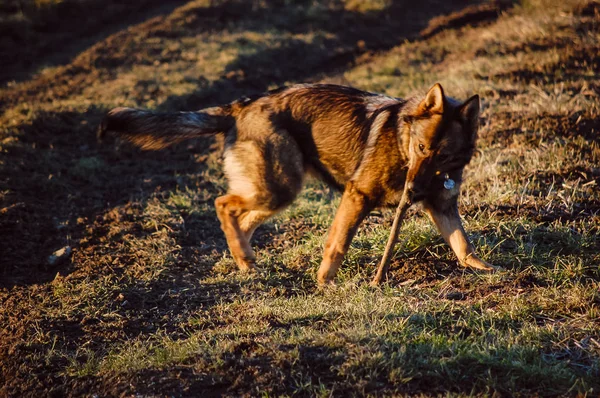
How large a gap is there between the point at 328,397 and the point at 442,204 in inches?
81.3

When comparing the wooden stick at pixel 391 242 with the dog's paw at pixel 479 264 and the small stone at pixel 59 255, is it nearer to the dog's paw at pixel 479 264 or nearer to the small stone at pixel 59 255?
the dog's paw at pixel 479 264

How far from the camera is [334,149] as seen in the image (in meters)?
4.50

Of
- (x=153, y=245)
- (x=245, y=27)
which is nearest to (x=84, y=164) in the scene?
(x=153, y=245)

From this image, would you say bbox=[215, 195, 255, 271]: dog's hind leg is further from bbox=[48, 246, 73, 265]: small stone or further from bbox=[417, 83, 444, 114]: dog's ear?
bbox=[417, 83, 444, 114]: dog's ear

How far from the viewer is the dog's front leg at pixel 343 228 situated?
4.28 metres

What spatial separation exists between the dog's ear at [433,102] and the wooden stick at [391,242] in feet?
2.12

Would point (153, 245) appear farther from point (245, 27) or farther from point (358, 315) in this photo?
point (245, 27)

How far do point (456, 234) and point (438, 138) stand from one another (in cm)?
96

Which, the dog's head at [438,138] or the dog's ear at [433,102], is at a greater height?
the dog's ear at [433,102]

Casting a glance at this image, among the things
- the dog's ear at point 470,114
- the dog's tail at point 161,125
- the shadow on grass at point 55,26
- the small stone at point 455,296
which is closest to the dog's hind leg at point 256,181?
the dog's tail at point 161,125

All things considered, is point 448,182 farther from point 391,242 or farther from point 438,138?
point 391,242

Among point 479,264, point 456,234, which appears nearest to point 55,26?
point 456,234

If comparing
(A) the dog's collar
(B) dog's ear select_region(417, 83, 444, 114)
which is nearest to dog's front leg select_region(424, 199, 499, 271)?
(A) the dog's collar

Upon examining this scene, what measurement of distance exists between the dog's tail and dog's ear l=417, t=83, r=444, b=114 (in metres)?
1.77
